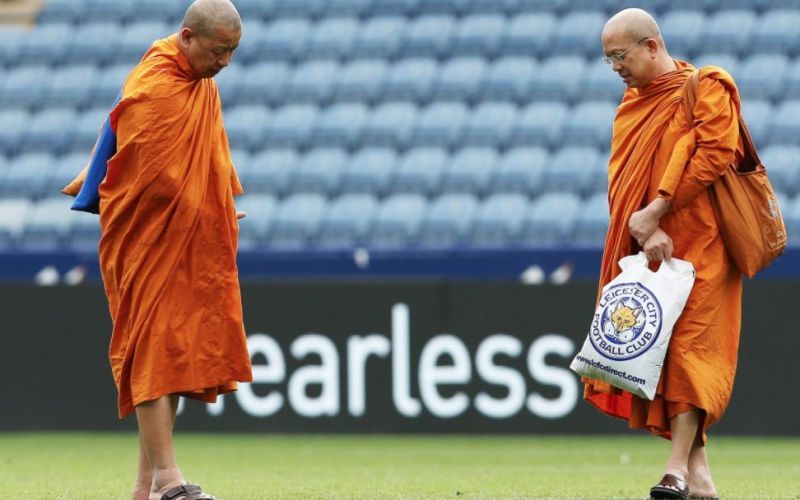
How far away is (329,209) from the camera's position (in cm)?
1060

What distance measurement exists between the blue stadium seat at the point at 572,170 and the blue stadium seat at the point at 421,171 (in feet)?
2.67

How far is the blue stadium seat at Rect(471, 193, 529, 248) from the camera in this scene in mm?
9977

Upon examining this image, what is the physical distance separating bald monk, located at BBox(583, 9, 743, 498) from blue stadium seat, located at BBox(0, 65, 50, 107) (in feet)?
28.1

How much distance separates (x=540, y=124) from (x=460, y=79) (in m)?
0.97

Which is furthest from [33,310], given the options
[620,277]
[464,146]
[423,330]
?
[620,277]

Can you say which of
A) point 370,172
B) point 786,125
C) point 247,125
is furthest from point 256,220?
point 786,125

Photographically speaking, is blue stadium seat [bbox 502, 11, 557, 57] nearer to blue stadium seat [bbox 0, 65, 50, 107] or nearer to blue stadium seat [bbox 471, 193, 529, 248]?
blue stadium seat [bbox 471, 193, 529, 248]

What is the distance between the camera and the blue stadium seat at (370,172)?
10766 mm

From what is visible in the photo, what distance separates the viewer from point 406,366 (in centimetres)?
843

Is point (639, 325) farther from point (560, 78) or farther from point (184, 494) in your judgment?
point (560, 78)

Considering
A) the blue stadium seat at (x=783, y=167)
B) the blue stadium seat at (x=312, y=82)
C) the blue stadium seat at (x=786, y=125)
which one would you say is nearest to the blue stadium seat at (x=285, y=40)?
the blue stadium seat at (x=312, y=82)

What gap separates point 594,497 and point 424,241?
5087 mm

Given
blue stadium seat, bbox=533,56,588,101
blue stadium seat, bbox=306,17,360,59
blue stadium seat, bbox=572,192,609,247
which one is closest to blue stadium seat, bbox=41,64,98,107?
blue stadium seat, bbox=306,17,360,59

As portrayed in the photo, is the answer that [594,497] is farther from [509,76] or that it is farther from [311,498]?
[509,76]
